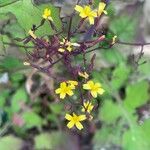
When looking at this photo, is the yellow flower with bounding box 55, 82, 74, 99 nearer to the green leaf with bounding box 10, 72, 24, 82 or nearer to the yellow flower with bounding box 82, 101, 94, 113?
the yellow flower with bounding box 82, 101, 94, 113

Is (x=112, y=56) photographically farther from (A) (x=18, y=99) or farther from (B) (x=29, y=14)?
(B) (x=29, y=14)

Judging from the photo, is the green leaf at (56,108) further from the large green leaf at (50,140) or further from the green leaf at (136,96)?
the green leaf at (136,96)

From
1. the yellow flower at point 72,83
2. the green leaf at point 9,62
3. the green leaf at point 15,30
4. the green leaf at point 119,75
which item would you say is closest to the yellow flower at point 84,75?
the yellow flower at point 72,83

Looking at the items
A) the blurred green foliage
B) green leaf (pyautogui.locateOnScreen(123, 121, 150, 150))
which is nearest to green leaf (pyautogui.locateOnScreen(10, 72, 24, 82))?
the blurred green foliage

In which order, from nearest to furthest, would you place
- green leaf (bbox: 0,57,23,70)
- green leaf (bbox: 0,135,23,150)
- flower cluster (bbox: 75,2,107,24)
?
flower cluster (bbox: 75,2,107,24) → green leaf (bbox: 0,57,23,70) → green leaf (bbox: 0,135,23,150)

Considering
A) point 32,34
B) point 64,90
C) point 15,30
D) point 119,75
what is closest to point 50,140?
point 119,75

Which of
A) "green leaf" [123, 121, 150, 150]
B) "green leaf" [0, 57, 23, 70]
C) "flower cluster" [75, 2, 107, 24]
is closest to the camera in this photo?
"flower cluster" [75, 2, 107, 24]
